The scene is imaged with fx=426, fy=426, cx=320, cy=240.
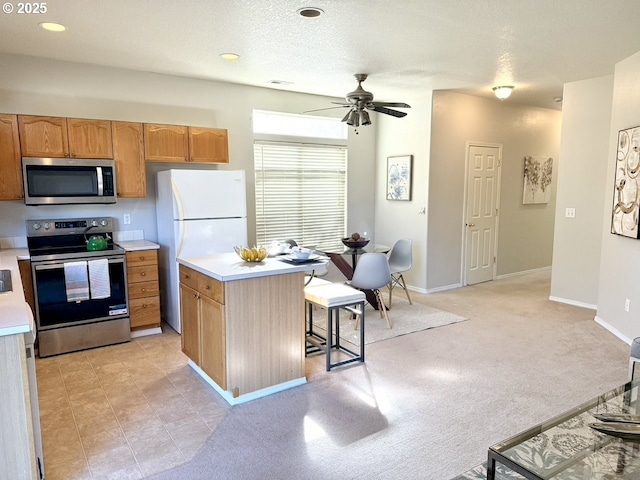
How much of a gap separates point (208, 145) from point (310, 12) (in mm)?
2164

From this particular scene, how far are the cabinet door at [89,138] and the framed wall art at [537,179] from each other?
598 centimetres

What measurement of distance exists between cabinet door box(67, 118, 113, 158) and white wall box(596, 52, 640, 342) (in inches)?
194

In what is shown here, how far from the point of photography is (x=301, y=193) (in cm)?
580

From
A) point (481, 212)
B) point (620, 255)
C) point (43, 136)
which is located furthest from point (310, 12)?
point (481, 212)

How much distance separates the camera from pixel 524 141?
675 centimetres

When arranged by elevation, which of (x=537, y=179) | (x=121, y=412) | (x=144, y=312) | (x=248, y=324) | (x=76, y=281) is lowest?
(x=121, y=412)

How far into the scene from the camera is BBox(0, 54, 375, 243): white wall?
394cm

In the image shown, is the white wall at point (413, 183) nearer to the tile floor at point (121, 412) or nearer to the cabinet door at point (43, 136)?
the tile floor at point (121, 412)

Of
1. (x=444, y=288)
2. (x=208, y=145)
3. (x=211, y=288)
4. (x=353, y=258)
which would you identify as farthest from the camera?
(x=444, y=288)

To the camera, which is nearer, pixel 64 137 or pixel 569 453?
pixel 569 453

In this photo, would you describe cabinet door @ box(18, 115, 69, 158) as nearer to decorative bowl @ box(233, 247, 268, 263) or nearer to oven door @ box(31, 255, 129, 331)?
oven door @ box(31, 255, 129, 331)

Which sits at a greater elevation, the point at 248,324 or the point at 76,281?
the point at 76,281

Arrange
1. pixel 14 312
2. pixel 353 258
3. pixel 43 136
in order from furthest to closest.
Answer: pixel 353 258, pixel 43 136, pixel 14 312

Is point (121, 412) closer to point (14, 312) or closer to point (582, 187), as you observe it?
point (14, 312)
